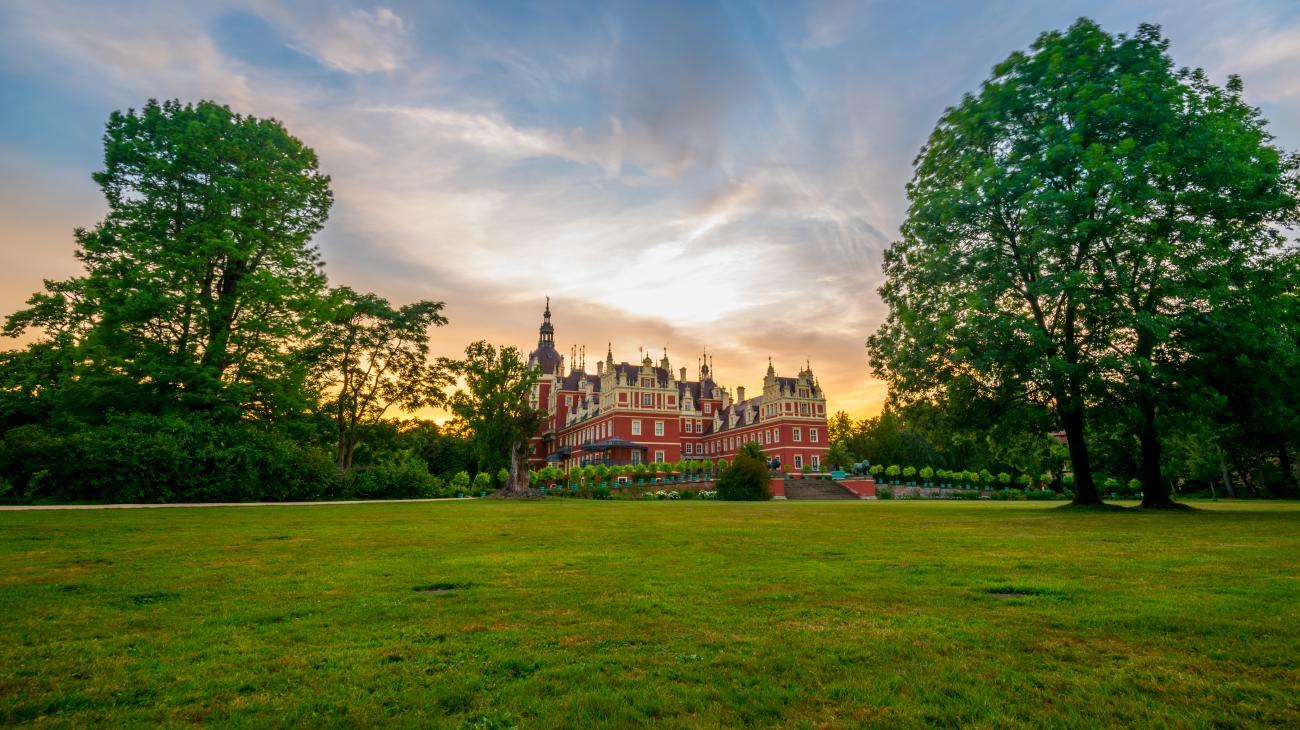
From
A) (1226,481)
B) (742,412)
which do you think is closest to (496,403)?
(742,412)

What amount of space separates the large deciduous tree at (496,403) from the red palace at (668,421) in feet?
90.3

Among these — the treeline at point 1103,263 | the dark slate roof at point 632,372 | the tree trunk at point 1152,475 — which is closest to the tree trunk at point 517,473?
the treeline at point 1103,263

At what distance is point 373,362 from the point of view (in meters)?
43.4

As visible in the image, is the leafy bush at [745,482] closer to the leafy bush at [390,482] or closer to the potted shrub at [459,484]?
the potted shrub at [459,484]

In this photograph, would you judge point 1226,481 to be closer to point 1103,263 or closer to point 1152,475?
point 1152,475

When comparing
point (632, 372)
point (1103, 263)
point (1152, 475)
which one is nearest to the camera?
point (1103, 263)

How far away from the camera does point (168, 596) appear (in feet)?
18.7

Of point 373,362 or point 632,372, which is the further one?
point 632,372

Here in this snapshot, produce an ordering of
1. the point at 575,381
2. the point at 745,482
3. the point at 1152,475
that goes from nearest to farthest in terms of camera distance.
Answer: the point at 1152,475 < the point at 745,482 < the point at 575,381

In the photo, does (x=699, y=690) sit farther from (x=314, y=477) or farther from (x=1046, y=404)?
(x=314, y=477)

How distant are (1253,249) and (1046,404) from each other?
25.0ft

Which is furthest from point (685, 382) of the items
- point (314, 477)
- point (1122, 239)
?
point (1122, 239)

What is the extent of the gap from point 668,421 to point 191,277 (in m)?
54.4

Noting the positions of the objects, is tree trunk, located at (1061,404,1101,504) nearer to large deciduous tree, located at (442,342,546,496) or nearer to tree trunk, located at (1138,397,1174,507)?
tree trunk, located at (1138,397,1174,507)
